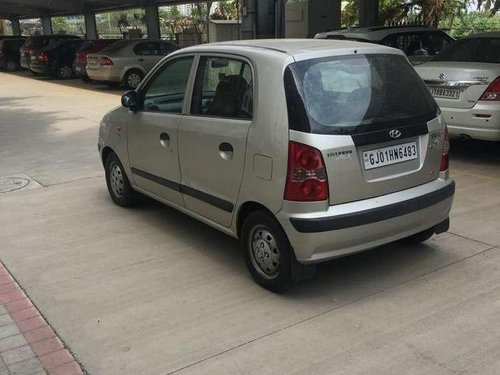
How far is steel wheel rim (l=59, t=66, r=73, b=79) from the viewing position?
22688 mm

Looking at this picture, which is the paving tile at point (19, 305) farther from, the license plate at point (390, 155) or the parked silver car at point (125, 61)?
the parked silver car at point (125, 61)

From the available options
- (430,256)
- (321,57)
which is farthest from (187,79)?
(430,256)

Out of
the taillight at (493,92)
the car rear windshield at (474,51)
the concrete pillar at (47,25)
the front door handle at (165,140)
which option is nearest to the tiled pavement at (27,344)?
the front door handle at (165,140)

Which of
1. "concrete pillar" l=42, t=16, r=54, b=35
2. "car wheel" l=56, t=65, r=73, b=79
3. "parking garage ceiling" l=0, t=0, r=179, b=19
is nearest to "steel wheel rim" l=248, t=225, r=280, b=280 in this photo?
"car wheel" l=56, t=65, r=73, b=79

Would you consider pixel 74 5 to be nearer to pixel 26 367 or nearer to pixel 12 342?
pixel 12 342

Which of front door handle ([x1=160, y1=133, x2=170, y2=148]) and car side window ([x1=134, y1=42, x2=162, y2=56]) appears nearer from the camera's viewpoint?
front door handle ([x1=160, y1=133, x2=170, y2=148])

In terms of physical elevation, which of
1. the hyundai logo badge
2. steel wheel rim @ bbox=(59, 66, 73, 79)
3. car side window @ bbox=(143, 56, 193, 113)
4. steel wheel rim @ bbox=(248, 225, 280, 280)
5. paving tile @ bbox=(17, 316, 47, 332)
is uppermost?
car side window @ bbox=(143, 56, 193, 113)

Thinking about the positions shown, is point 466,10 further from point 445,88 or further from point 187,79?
point 187,79

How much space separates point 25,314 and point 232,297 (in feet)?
4.45

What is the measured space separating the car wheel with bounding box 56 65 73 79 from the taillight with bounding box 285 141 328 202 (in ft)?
69.4

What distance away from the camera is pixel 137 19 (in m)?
49.6

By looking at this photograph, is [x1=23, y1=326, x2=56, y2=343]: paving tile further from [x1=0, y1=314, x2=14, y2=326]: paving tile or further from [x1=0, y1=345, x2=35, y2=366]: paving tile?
[x1=0, y1=314, x2=14, y2=326]: paving tile

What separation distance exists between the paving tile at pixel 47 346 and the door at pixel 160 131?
1589mm

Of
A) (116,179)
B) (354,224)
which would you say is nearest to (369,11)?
(116,179)
